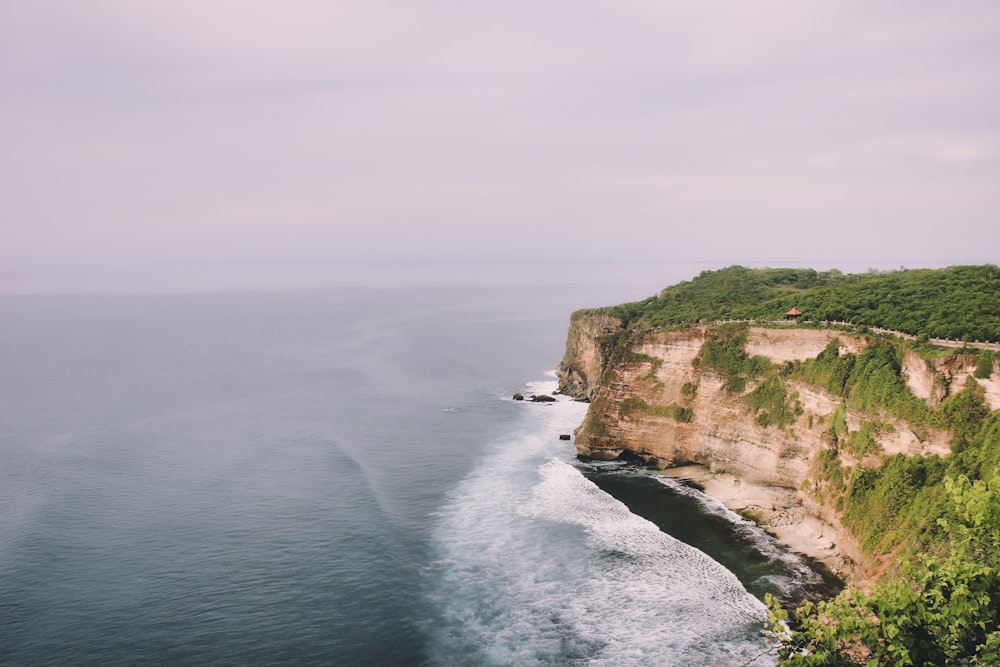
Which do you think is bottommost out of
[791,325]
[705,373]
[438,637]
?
[438,637]

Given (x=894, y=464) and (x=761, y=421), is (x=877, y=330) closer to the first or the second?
(x=761, y=421)

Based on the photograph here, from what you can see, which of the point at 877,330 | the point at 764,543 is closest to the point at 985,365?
the point at 877,330

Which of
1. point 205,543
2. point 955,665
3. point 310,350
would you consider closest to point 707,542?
point 955,665

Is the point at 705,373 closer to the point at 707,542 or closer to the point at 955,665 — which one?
the point at 707,542

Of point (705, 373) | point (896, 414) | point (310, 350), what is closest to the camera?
point (896, 414)

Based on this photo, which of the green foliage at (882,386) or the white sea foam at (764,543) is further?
the green foliage at (882,386)

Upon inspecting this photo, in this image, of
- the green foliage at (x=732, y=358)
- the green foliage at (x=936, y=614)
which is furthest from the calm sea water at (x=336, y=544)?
the green foliage at (x=936, y=614)

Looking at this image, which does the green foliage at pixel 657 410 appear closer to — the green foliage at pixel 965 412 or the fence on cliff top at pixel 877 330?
the fence on cliff top at pixel 877 330
